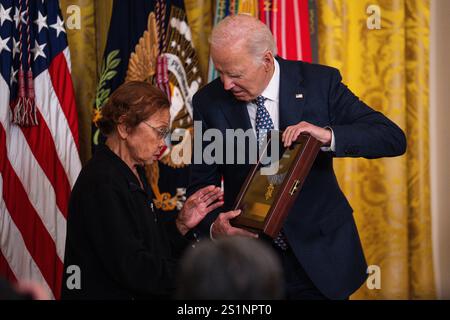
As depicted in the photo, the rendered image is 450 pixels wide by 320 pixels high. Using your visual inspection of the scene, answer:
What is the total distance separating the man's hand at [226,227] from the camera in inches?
116

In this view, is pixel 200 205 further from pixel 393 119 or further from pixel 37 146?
pixel 393 119

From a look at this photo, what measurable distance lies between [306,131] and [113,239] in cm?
85

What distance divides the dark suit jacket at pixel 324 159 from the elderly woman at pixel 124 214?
0.31 m

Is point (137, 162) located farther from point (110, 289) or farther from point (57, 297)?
point (57, 297)

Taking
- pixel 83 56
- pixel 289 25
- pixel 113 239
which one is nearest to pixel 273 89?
pixel 113 239

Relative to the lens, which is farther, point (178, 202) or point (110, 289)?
point (178, 202)

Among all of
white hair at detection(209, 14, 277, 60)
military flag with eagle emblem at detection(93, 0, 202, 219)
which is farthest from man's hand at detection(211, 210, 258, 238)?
military flag with eagle emblem at detection(93, 0, 202, 219)

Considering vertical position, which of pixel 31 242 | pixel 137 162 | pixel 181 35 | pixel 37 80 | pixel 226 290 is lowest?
pixel 31 242

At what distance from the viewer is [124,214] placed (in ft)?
9.09

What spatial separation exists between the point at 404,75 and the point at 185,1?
5.18ft

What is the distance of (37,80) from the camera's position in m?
4.61

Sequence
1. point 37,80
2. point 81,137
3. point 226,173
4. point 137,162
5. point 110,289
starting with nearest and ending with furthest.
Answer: point 110,289 < point 137,162 < point 226,173 < point 37,80 < point 81,137

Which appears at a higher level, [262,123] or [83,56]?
[83,56]

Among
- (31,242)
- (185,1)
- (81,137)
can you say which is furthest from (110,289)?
(185,1)
